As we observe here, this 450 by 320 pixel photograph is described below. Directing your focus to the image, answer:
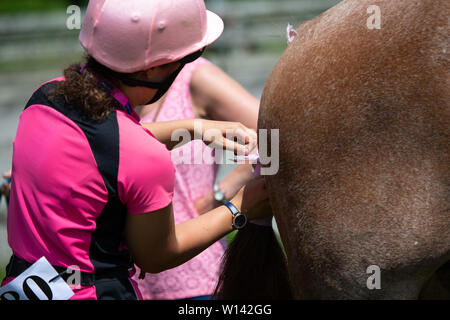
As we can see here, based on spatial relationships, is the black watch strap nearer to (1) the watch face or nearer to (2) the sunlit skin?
(1) the watch face

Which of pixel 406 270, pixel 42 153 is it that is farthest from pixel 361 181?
pixel 42 153

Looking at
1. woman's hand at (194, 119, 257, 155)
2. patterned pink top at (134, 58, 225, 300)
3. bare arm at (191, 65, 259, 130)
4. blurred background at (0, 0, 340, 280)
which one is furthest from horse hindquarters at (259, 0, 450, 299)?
blurred background at (0, 0, 340, 280)

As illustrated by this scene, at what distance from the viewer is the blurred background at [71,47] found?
30.8 ft

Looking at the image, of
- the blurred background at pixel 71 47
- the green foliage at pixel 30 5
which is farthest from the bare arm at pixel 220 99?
the green foliage at pixel 30 5

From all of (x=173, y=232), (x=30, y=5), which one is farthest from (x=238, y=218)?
(x=30, y=5)

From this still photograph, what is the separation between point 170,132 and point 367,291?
0.77 meters

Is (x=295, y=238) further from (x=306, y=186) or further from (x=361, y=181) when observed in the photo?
(x=361, y=181)

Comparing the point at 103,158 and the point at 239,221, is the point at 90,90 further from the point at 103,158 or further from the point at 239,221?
the point at 239,221

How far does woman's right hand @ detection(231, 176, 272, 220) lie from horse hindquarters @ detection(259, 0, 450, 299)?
18 centimetres

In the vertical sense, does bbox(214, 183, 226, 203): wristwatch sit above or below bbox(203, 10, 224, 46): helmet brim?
below

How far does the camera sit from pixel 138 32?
150 centimetres

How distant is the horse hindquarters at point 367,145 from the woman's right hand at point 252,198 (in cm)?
18

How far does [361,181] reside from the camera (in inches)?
60.5

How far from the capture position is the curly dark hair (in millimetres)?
1509
